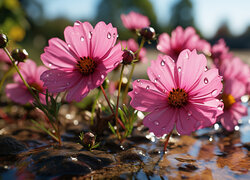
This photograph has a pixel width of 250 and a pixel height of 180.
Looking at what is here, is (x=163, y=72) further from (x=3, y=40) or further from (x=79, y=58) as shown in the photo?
(x=3, y=40)

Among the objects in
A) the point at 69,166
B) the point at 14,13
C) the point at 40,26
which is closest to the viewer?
the point at 69,166

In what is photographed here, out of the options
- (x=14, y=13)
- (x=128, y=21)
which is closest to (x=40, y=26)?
(x=14, y=13)

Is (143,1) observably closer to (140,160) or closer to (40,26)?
(40,26)

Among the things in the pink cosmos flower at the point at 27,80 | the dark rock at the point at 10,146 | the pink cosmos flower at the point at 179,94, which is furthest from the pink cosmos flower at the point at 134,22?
the dark rock at the point at 10,146

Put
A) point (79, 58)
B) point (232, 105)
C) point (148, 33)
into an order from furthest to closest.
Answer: point (232, 105)
point (148, 33)
point (79, 58)

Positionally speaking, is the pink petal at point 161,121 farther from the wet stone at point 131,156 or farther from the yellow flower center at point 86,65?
the yellow flower center at point 86,65

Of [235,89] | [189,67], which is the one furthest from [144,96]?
[235,89]
